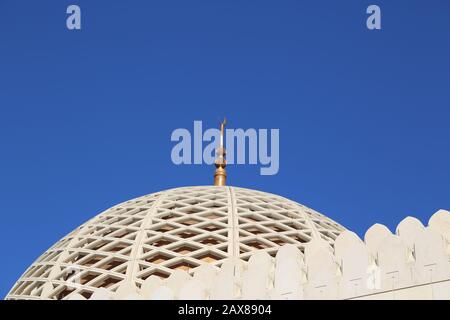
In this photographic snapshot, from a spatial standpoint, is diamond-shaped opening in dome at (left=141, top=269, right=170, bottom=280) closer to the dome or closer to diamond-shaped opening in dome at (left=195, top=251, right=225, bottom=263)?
the dome

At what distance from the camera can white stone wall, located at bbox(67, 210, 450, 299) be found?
8172mm

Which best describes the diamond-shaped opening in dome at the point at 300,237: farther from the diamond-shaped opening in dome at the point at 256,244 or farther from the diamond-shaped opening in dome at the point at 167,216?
the diamond-shaped opening in dome at the point at 167,216

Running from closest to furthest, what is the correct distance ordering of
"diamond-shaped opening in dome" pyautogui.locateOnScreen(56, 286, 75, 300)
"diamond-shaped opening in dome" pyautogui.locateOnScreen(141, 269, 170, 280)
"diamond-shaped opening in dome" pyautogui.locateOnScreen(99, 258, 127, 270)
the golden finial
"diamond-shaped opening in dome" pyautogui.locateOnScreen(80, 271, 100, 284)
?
"diamond-shaped opening in dome" pyautogui.locateOnScreen(141, 269, 170, 280)
"diamond-shaped opening in dome" pyautogui.locateOnScreen(56, 286, 75, 300)
"diamond-shaped opening in dome" pyautogui.locateOnScreen(80, 271, 100, 284)
"diamond-shaped opening in dome" pyautogui.locateOnScreen(99, 258, 127, 270)
the golden finial

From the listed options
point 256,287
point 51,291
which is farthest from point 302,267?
point 51,291

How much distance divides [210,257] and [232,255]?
1.46 feet

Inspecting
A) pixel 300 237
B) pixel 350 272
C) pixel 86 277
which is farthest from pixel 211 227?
pixel 350 272

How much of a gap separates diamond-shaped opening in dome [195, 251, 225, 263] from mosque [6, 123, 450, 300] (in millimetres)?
20

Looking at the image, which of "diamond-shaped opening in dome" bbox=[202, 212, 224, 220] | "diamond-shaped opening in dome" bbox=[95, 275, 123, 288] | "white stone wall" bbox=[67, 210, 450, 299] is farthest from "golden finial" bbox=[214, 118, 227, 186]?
"white stone wall" bbox=[67, 210, 450, 299]

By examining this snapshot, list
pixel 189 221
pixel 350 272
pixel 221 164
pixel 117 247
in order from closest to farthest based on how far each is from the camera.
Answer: pixel 350 272 → pixel 117 247 → pixel 189 221 → pixel 221 164

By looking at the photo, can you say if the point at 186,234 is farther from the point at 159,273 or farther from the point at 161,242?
the point at 159,273

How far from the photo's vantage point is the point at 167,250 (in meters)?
15.2

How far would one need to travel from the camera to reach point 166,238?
1566 cm
